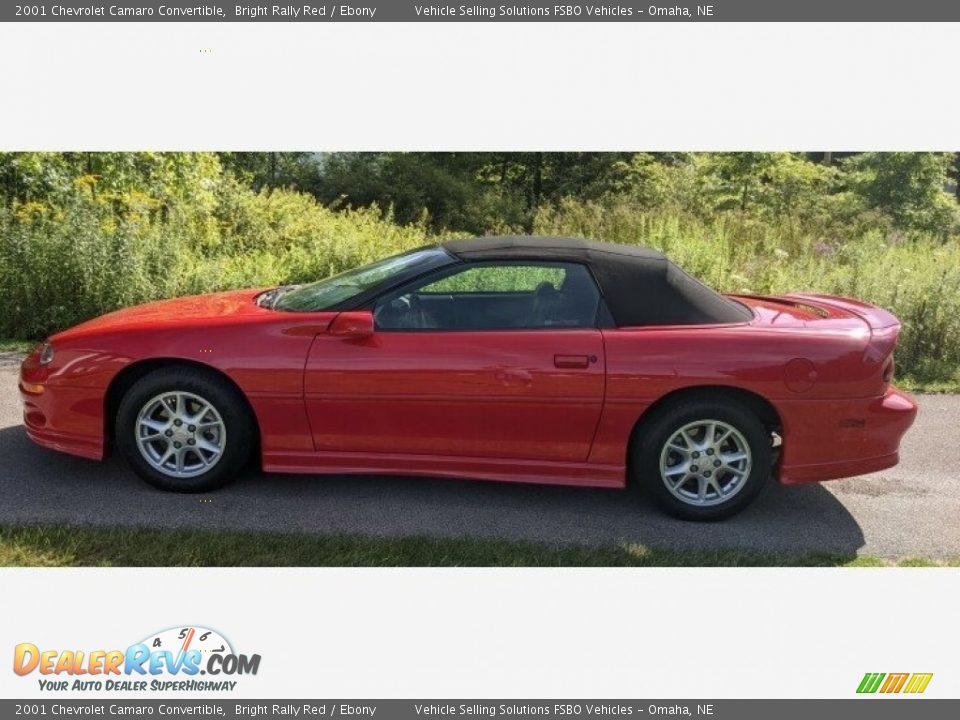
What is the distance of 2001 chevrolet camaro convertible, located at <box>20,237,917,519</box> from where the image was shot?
4.44m

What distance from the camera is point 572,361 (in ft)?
14.5

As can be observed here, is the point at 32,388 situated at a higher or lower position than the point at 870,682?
higher

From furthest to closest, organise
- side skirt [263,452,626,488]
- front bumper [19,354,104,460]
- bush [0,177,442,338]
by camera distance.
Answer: bush [0,177,442,338] → front bumper [19,354,104,460] → side skirt [263,452,626,488]

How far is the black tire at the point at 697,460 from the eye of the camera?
14.6 feet

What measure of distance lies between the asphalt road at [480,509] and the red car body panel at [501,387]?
0.22m

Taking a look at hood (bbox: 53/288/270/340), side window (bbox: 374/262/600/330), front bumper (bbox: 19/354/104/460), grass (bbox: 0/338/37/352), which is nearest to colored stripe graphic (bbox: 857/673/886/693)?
side window (bbox: 374/262/600/330)

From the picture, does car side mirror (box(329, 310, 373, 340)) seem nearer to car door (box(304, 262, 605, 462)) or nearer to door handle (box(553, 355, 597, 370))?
car door (box(304, 262, 605, 462))

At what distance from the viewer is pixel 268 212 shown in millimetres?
12297

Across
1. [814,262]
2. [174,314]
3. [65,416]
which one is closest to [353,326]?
[174,314]

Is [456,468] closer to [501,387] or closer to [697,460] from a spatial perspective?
[501,387]

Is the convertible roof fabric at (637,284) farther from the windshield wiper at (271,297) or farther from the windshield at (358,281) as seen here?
the windshield wiper at (271,297)

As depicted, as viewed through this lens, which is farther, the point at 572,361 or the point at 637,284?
the point at 637,284

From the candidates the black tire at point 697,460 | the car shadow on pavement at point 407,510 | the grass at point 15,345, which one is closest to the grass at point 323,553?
the car shadow on pavement at point 407,510

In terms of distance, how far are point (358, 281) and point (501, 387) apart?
1.13 m
